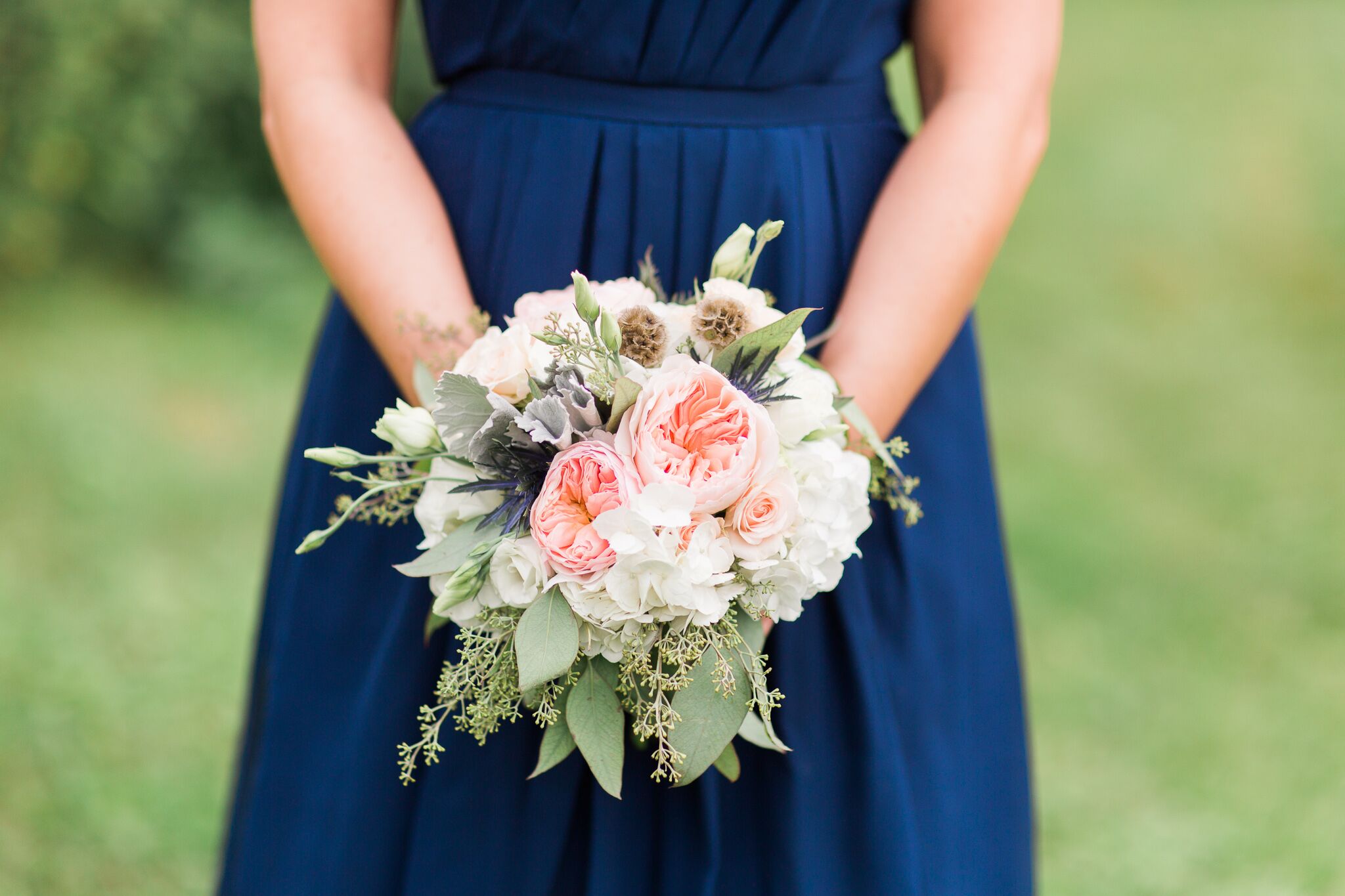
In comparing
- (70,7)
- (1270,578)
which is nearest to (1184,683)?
(1270,578)

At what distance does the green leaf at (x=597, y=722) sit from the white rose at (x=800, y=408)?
0.90ft

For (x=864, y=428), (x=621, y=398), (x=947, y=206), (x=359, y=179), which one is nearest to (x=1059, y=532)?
(x=947, y=206)

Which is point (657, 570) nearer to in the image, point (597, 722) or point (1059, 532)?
point (597, 722)

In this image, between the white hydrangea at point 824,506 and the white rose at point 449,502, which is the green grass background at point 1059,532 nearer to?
the white rose at point 449,502

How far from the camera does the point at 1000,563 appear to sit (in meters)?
1.51

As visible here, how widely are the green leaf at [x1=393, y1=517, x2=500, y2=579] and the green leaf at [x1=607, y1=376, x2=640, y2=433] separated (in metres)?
0.14

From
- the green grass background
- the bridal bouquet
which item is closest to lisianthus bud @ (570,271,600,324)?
the bridal bouquet

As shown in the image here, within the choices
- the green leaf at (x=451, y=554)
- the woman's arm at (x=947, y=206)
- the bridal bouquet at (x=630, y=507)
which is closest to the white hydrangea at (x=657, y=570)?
the bridal bouquet at (x=630, y=507)

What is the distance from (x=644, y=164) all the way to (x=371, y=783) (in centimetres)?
77

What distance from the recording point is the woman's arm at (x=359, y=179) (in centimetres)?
130

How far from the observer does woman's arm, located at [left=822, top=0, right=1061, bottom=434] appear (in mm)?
1292

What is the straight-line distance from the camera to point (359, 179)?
4.39ft

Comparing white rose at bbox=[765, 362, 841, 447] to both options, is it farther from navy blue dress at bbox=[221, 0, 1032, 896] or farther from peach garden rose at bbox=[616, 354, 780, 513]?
navy blue dress at bbox=[221, 0, 1032, 896]

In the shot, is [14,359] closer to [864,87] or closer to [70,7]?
[70,7]
